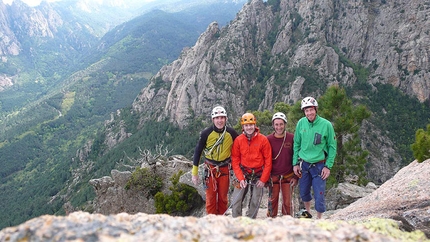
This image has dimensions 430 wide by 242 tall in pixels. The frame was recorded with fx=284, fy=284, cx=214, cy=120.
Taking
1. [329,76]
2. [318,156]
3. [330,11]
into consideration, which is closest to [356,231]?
[318,156]

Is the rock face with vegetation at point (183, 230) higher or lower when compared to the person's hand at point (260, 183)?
higher

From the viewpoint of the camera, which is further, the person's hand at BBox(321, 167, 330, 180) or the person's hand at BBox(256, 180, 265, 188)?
the person's hand at BBox(256, 180, 265, 188)

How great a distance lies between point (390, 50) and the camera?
79.8 m

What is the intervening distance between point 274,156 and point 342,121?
12463 mm

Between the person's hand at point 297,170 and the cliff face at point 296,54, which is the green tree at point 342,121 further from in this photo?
the cliff face at point 296,54

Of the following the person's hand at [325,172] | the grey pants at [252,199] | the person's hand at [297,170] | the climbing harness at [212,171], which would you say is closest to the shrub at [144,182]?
the climbing harness at [212,171]

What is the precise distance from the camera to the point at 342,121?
19000 millimetres

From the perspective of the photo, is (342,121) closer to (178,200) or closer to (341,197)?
(341,197)

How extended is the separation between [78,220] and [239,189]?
17.2ft

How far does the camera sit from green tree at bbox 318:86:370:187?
19125mm

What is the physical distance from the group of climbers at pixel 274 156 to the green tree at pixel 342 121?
11.6 metres

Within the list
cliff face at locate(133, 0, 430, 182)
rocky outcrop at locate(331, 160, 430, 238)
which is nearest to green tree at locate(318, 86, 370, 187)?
rocky outcrop at locate(331, 160, 430, 238)

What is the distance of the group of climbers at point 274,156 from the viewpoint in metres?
8.09

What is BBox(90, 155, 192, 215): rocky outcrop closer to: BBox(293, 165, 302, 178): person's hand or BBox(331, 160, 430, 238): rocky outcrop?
BBox(293, 165, 302, 178): person's hand
